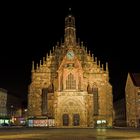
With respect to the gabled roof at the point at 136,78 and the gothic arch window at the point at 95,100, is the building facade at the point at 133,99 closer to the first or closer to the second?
the gabled roof at the point at 136,78

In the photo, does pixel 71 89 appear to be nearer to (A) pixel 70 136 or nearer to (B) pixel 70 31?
(B) pixel 70 31

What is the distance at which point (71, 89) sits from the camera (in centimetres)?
8062

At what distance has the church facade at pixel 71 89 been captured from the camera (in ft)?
263

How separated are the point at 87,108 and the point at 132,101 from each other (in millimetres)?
18310

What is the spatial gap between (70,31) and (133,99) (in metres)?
27.4

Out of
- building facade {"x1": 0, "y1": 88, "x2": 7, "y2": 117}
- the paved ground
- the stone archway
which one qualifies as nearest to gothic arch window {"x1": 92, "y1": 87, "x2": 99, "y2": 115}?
the stone archway

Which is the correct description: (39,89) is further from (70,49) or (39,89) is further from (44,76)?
(70,49)

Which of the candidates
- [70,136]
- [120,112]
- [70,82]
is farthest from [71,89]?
[120,112]

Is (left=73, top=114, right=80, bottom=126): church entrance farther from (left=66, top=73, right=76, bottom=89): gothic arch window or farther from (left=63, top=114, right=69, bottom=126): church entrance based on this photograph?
(left=66, top=73, right=76, bottom=89): gothic arch window

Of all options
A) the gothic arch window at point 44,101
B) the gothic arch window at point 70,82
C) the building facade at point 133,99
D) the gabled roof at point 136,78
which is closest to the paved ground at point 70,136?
the gothic arch window at point 70,82

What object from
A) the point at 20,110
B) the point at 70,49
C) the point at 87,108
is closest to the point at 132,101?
the point at 87,108

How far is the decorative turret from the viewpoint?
89.2 metres

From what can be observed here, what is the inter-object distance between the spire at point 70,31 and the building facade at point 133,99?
71.4ft

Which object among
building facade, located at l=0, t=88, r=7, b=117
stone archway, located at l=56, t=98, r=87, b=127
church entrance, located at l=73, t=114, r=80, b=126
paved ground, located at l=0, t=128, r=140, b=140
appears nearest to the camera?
paved ground, located at l=0, t=128, r=140, b=140
